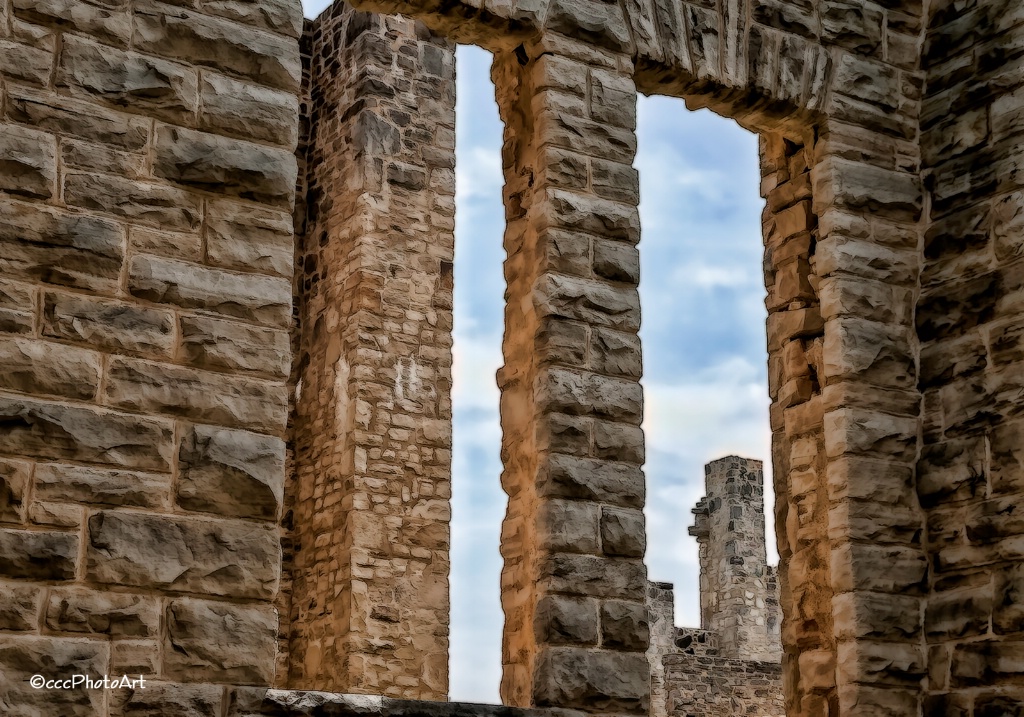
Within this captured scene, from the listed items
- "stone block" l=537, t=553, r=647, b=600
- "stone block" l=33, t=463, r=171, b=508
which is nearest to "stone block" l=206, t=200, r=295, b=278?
"stone block" l=33, t=463, r=171, b=508

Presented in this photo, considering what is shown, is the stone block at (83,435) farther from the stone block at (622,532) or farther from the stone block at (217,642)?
the stone block at (622,532)

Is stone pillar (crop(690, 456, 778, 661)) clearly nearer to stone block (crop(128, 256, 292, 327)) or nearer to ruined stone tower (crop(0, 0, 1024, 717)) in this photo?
ruined stone tower (crop(0, 0, 1024, 717))

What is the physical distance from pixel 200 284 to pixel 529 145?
1909 mm

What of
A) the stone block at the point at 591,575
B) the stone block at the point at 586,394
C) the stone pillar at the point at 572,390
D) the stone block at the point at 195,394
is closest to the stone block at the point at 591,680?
the stone pillar at the point at 572,390

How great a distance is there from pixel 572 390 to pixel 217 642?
187 cm

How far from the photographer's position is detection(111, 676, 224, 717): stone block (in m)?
4.35

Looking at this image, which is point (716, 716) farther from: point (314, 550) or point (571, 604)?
point (571, 604)

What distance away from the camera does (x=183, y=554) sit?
4.60 metres

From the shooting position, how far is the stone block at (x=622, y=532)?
5.68 m

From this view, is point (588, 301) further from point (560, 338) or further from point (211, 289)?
point (211, 289)

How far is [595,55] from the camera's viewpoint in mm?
6207

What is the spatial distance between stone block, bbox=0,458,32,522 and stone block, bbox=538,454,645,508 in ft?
6.78

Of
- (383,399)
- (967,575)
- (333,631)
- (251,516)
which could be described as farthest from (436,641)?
(251,516)

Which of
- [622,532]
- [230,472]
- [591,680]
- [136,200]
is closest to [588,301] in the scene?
[622,532]
